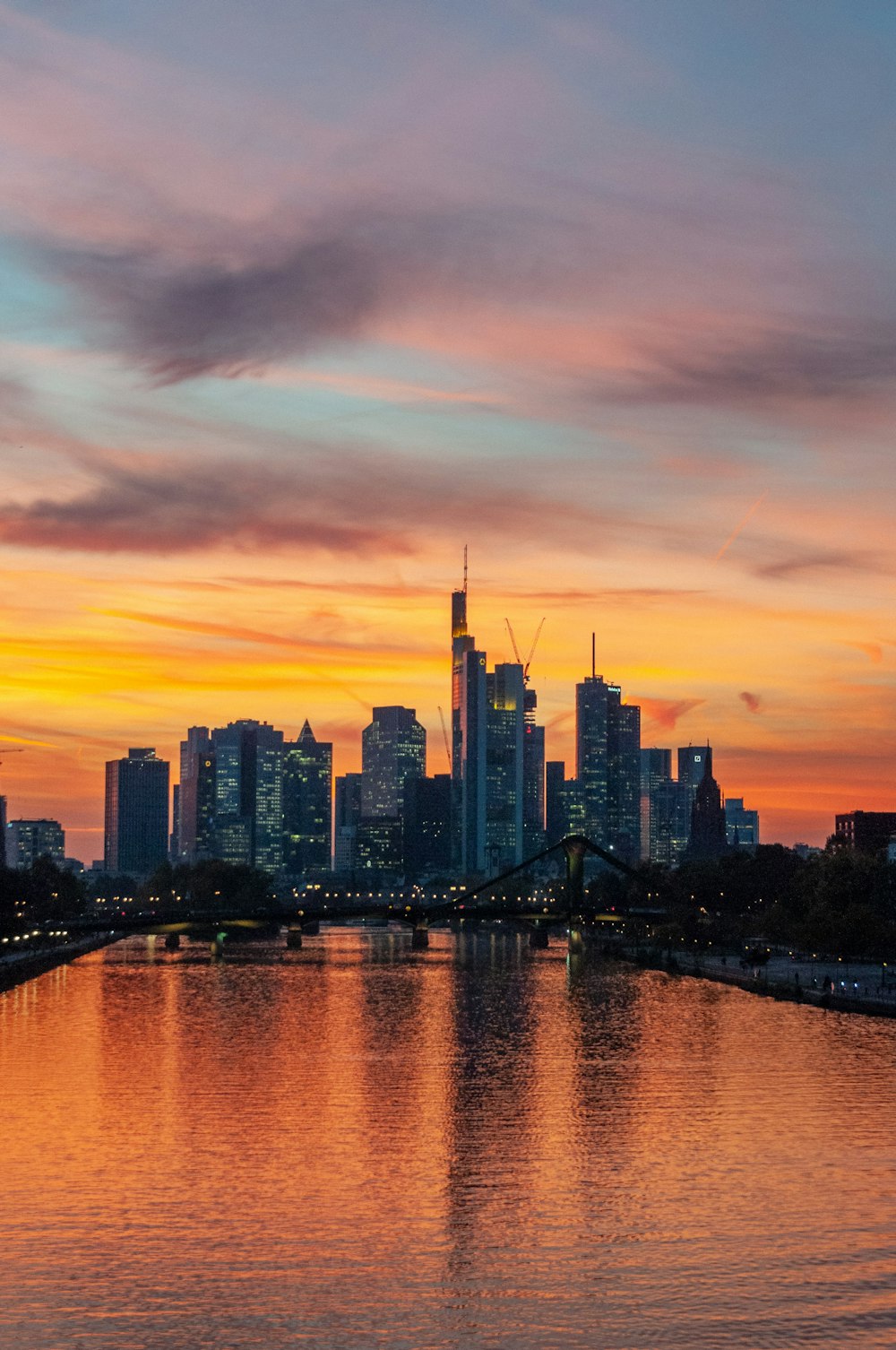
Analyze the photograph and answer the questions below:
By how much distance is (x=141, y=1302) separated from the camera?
47156 millimetres

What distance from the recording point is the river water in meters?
45.7

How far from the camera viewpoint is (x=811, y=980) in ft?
484

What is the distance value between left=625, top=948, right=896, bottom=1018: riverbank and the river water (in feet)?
28.4

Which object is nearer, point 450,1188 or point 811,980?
point 450,1188

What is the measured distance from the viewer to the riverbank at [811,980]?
12838 centimetres

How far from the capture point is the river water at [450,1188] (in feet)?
150

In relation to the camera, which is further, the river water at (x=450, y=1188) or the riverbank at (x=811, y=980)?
the riverbank at (x=811, y=980)

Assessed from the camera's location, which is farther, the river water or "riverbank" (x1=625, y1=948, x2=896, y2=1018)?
"riverbank" (x1=625, y1=948, x2=896, y2=1018)

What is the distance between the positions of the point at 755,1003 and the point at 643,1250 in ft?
295

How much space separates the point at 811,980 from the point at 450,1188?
90.6 m

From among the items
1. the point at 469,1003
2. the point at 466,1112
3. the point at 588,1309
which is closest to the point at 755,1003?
the point at 469,1003

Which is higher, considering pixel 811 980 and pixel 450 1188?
pixel 811 980

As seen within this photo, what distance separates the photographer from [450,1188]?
6262 centimetres

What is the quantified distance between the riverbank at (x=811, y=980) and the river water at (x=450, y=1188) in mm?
8663
